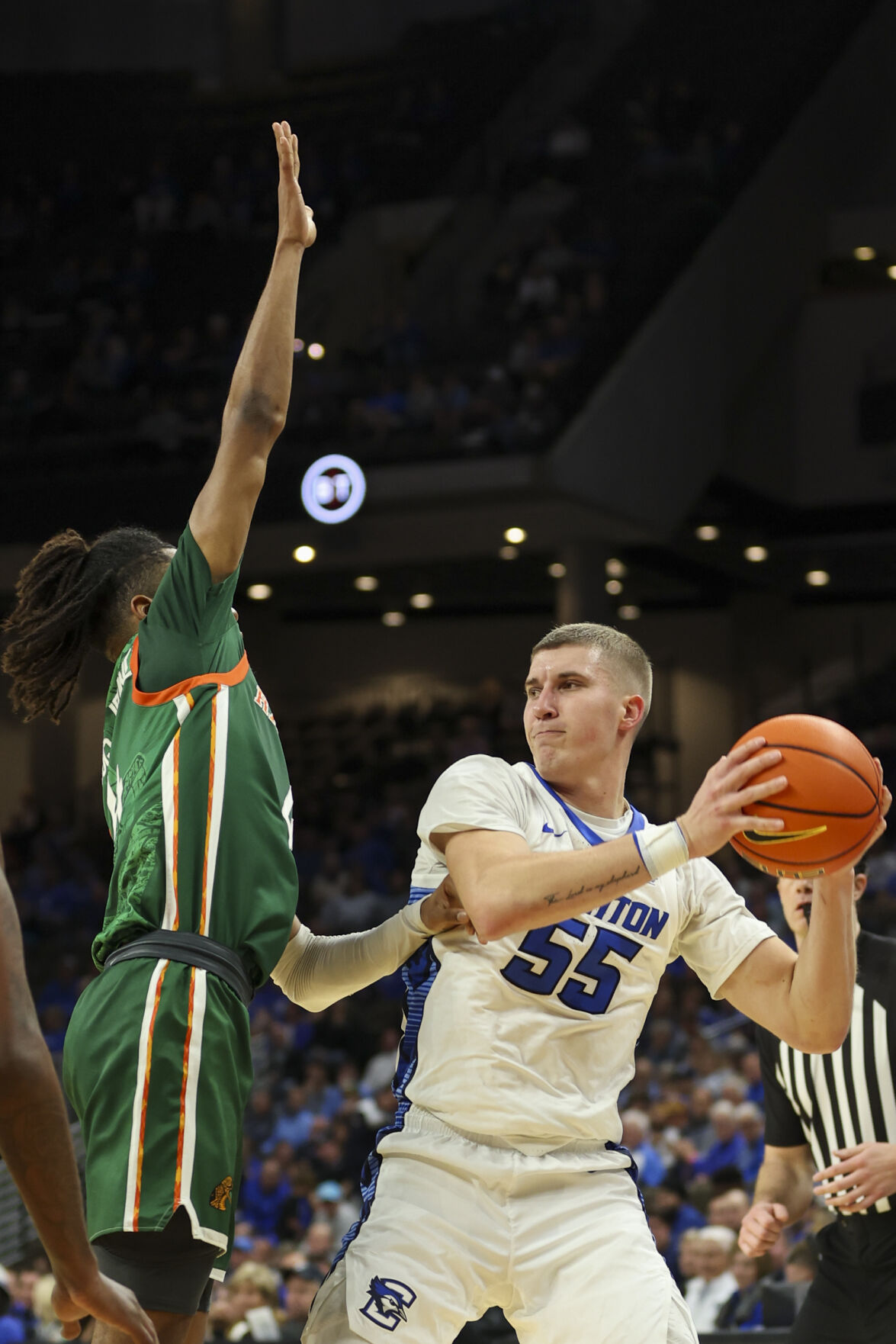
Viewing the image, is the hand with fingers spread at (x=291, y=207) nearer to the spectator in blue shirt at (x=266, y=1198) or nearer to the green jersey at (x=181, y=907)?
the green jersey at (x=181, y=907)

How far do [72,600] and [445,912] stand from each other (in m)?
1.14

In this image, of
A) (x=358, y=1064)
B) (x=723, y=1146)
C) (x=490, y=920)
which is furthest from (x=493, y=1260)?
(x=358, y=1064)

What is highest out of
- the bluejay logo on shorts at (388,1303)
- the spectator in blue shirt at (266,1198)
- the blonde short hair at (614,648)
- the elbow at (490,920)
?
the blonde short hair at (614,648)

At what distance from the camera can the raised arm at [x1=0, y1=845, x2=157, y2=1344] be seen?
2.06 metres

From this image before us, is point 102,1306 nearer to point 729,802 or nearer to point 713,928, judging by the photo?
point 729,802

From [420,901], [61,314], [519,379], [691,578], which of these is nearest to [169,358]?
[61,314]

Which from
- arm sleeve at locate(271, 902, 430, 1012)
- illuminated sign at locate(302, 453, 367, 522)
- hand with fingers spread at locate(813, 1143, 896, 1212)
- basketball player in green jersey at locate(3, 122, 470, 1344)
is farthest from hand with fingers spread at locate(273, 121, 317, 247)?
illuminated sign at locate(302, 453, 367, 522)

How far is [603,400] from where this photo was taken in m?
15.8

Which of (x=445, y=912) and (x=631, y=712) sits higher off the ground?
(x=631, y=712)

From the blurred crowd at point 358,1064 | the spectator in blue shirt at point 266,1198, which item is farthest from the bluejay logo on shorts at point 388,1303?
the spectator in blue shirt at point 266,1198

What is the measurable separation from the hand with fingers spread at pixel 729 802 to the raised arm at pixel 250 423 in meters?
1.09

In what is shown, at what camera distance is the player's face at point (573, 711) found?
3785 mm

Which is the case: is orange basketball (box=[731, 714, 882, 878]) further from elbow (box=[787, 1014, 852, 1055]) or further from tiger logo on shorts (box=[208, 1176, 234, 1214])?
tiger logo on shorts (box=[208, 1176, 234, 1214])

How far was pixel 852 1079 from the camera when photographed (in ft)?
15.0
